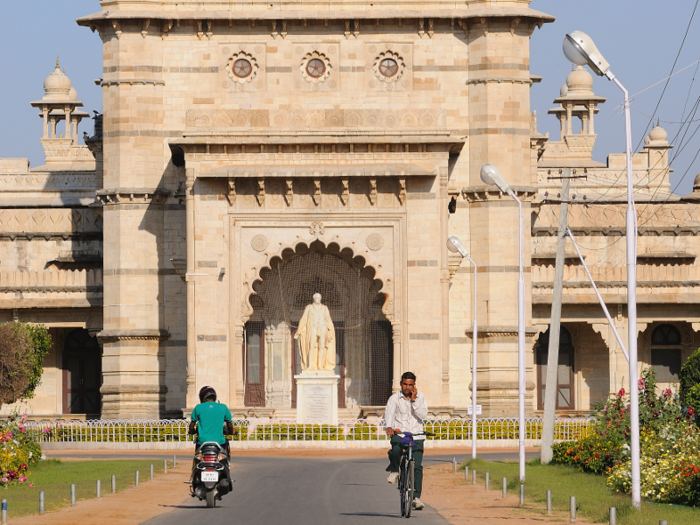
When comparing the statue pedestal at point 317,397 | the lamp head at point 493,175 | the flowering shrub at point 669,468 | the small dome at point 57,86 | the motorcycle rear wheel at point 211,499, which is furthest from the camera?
the small dome at point 57,86

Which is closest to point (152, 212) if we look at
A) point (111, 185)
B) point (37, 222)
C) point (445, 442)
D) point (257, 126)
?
point (111, 185)

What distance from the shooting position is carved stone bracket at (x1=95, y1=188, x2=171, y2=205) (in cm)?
4947

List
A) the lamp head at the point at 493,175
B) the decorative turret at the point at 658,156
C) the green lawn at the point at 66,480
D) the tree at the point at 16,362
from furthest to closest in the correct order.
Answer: the decorative turret at the point at 658,156 < the tree at the point at 16,362 < the lamp head at the point at 493,175 < the green lawn at the point at 66,480

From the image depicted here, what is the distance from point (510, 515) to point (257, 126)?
29023 millimetres

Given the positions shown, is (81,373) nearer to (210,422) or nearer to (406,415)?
(210,422)

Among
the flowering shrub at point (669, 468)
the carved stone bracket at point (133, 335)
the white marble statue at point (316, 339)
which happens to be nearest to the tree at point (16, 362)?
the carved stone bracket at point (133, 335)

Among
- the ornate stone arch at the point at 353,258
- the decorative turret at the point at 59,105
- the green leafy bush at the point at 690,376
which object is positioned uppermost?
the decorative turret at the point at 59,105

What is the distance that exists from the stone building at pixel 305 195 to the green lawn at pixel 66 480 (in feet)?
45.2

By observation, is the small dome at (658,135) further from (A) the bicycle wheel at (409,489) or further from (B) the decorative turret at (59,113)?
(A) the bicycle wheel at (409,489)

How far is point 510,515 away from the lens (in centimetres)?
2192

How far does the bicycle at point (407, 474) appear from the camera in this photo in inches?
816

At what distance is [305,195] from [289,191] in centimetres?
69

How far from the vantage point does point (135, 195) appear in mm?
49594

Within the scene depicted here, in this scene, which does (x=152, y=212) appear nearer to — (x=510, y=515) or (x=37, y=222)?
(x=37, y=222)
